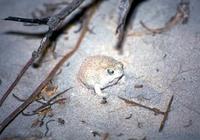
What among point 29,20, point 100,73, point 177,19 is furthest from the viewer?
point 177,19

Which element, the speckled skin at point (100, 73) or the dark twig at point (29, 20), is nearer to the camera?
the dark twig at point (29, 20)

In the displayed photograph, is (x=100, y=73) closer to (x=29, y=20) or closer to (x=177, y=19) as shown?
(x=29, y=20)

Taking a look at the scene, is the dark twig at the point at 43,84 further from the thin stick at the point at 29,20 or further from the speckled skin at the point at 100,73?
the thin stick at the point at 29,20


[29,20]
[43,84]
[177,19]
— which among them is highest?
[177,19]

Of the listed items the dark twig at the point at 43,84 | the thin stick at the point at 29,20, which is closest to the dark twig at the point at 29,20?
the thin stick at the point at 29,20

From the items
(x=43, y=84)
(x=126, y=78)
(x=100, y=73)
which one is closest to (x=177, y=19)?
(x=126, y=78)

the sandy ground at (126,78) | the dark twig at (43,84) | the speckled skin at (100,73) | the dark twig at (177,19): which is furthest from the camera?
the dark twig at (177,19)
